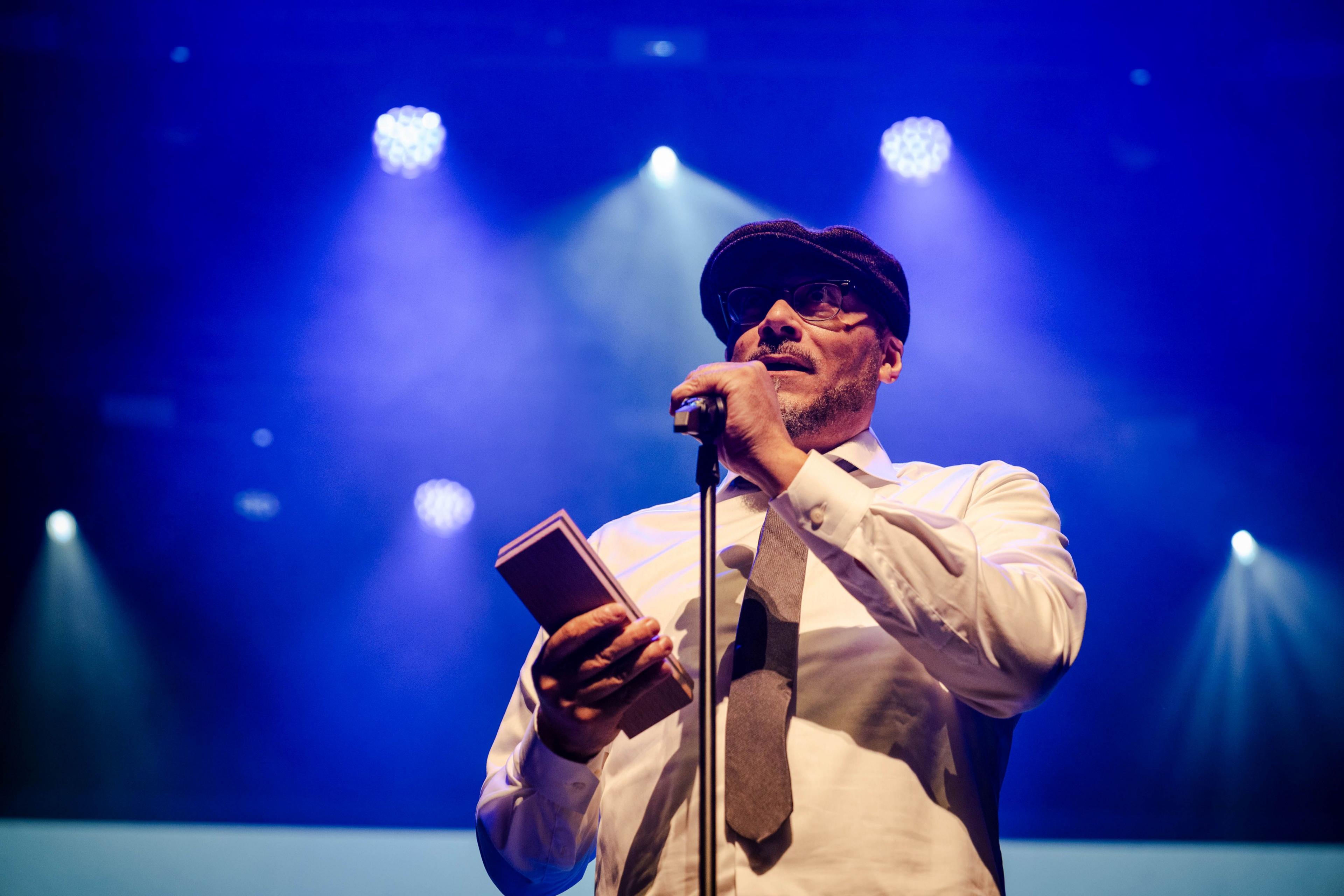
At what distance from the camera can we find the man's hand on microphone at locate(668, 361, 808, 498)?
1.16m

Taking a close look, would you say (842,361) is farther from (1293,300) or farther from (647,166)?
(1293,300)

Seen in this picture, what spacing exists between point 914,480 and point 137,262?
4.09 meters

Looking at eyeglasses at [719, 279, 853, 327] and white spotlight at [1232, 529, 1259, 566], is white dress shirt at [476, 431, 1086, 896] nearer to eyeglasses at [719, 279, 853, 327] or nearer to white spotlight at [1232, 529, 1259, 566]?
eyeglasses at [719, 279, 853, 327]

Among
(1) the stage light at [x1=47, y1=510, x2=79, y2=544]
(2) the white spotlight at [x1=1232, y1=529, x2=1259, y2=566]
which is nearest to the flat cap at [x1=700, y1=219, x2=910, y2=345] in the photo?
(2) the white spotlight at [x1=1232, y1=529, x2=1259, y2=566]

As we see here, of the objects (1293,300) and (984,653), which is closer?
(984,653)

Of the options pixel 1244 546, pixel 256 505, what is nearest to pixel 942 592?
pixel 1244 546

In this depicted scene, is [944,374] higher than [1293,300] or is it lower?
lower

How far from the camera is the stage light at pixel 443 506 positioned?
12.3ft

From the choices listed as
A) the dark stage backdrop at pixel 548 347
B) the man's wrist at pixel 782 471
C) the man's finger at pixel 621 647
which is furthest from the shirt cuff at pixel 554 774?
the dark stage backdrop at pixel 548 347

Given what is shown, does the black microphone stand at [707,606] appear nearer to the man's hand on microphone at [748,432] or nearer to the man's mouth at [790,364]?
the man's hand on microphone at [748,432]

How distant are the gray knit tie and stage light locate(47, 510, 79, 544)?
3.97 metres

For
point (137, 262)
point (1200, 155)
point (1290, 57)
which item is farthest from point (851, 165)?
point (137, 262)

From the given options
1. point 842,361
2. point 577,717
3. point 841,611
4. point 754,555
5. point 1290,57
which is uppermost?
point 1290,57

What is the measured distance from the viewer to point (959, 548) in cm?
111
